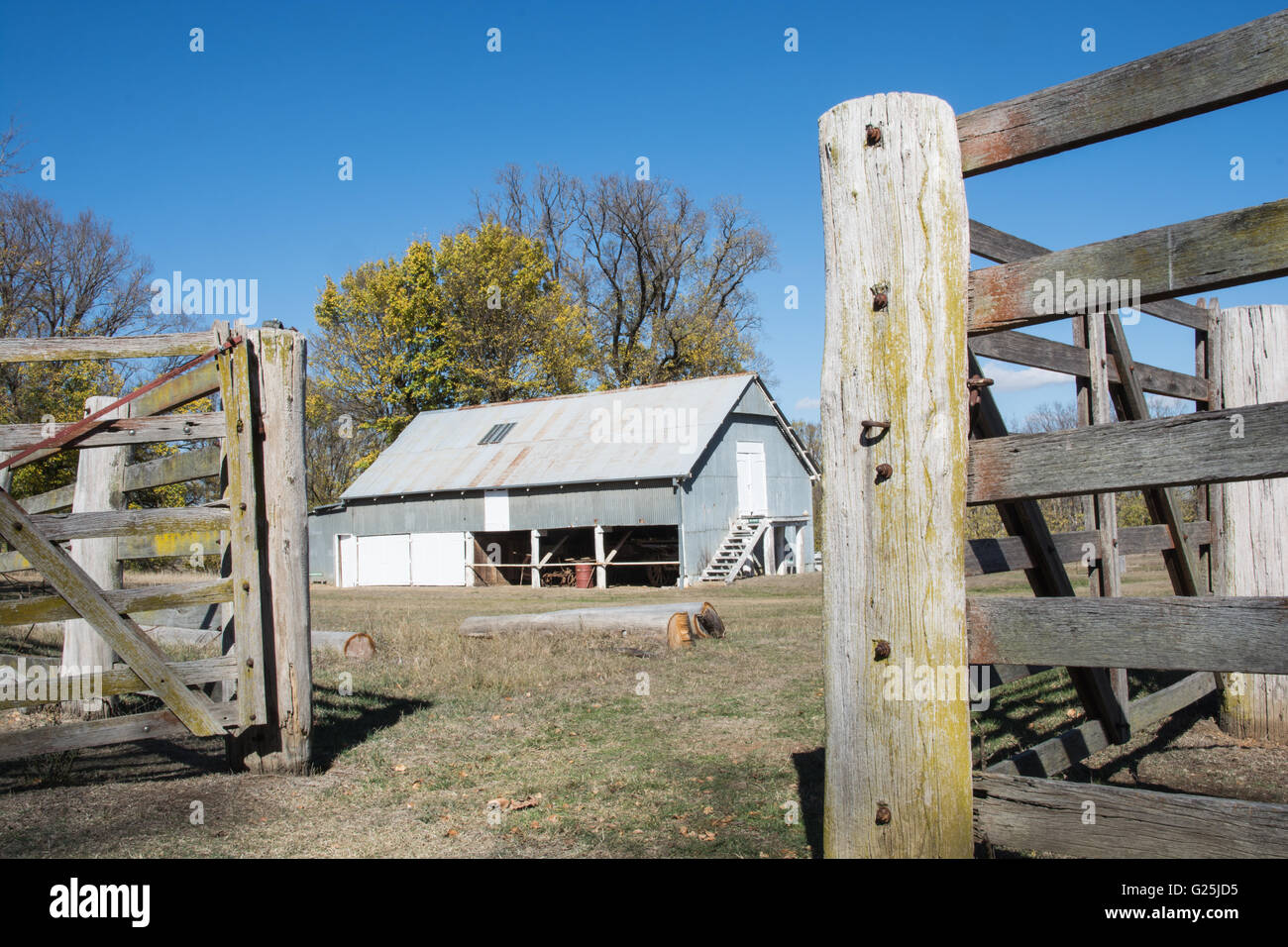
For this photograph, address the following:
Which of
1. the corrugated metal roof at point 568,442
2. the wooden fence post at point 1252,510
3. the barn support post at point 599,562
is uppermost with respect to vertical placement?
A: the corrugated metal roof at point 568,442

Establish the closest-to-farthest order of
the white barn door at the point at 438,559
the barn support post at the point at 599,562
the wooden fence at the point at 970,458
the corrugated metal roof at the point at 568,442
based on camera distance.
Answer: the wooden fence at the point at 970,458, the corrugated metal roof at the point at 568,442, the barn support post at the point at 599,562, the white barn door at the point at 438,559

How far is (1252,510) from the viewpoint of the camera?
626 cm

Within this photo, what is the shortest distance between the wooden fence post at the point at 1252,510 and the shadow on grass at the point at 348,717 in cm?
589

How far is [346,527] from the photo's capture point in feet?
113

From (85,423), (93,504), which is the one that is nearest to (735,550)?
(93,504)

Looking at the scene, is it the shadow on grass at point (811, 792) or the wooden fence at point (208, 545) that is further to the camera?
the wooden fence at point (208, 545)

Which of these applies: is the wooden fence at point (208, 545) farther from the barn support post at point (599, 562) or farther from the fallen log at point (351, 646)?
the barn support post at point (599, 562)

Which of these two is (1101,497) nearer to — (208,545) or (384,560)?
(208,545)

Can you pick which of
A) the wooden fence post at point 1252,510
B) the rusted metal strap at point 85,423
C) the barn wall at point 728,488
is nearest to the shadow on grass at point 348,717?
the rusted metal strap at point 85,423

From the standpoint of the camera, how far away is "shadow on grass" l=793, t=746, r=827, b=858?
4391mm

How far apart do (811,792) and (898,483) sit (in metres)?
2.67

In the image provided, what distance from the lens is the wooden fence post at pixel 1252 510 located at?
244 inches

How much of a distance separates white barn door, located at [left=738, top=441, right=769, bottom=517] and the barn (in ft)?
0.22
